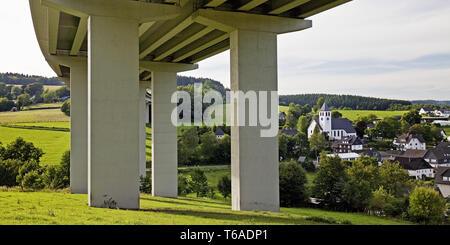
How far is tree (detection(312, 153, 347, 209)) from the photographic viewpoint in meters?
40.2

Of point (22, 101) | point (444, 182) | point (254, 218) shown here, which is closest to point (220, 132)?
point (444, 182)

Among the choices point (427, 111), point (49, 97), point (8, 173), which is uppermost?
point (49, 97)

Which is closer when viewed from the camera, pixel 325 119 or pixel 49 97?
pixel 325 119

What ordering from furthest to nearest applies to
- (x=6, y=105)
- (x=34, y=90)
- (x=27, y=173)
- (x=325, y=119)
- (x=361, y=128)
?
(x=34, y=90)
(x=325, y=119)
(x=361, y=128)
(x=6, y=105)
(x=27, y=173)

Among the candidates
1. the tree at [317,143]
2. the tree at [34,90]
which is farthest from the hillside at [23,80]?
the tree at [317,143]

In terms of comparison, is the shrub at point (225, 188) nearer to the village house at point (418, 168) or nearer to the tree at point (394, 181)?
the tree at point (394, 181)

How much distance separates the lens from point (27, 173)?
1542 inches

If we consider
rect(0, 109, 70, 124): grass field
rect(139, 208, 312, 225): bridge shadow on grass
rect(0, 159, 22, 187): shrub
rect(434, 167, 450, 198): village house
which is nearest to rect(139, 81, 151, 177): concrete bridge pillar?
rect(0, 159, 22, 187): shrub

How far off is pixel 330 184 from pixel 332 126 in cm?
8651

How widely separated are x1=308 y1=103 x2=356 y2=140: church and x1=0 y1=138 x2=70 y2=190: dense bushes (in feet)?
275

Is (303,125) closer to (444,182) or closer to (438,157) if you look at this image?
(438,157)

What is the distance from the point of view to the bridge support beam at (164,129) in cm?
3312

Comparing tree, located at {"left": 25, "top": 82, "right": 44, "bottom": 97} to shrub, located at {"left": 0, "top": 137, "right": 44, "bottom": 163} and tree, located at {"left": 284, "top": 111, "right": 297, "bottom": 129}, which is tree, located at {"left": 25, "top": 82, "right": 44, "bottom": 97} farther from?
shrub, located at {"left": 0, "top": 137, "right": 44, "bottom": 163}

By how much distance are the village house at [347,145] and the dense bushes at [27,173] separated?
72.2 meters
